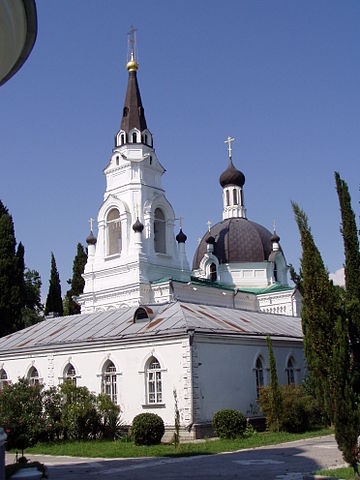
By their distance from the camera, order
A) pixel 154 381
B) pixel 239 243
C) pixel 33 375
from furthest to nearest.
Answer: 1. pixel 239 243
2. pixel 33 375
3. pixel 154 381

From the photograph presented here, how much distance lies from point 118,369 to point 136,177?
25.0 metres

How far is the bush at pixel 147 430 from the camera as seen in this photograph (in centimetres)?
2103

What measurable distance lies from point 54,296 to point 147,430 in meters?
37.5

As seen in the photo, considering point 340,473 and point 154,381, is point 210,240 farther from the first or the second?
point 340,473

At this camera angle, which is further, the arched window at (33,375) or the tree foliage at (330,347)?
the arched window at (33,375)

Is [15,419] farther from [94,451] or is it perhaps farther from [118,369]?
[118,369]

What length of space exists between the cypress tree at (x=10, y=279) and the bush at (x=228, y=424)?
2645 cm

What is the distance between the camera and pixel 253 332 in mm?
26547

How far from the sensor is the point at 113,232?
48.4 m

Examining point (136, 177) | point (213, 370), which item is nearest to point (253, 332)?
point (213, 370)

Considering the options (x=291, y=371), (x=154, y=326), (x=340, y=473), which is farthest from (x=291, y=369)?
(x=340, y=473)

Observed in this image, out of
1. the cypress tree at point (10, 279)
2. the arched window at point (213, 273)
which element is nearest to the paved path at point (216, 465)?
the cypress tree at point (10, 279)

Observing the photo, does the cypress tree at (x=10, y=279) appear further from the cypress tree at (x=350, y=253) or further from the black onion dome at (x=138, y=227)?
the cypress tree at (x=350, y=253)

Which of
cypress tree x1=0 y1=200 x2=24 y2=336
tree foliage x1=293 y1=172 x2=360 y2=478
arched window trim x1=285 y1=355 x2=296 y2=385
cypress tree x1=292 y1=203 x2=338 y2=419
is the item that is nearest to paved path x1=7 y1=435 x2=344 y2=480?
tree foliage x1=293 y1=172 x2=360 y2=478
